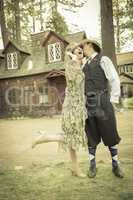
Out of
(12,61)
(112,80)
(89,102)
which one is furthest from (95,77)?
(12,61)

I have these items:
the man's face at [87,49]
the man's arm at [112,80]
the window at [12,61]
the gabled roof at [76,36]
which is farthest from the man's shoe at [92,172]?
the window at [12,61]

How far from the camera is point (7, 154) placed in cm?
715

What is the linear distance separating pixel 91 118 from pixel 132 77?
31.4m

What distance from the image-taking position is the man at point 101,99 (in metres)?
4.45

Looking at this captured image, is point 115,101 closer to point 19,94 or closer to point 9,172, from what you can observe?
point 9,172

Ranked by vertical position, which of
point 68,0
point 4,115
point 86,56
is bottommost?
point 4,115

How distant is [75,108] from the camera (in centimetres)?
452

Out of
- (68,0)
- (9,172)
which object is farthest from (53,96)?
(9,172)

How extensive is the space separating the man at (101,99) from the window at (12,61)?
18557mm

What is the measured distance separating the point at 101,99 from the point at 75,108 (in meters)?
0.32

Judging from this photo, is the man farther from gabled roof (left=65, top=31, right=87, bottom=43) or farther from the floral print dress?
gabled roof (left=65, top=31, right=87, bottom=43)

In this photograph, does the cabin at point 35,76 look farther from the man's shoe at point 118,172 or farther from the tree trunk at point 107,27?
the man's shoe at point 118,172

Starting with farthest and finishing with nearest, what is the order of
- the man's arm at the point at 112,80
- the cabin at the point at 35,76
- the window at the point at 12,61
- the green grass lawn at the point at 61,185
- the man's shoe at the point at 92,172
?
the window at the point at 12,61 → the cabin at the point at 35,76 → the man's shoe at the point at 92,172 → the man's arm at the point at 112,80 → the green grass lawn at the point at 61,185

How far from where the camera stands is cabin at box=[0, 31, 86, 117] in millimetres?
20500
